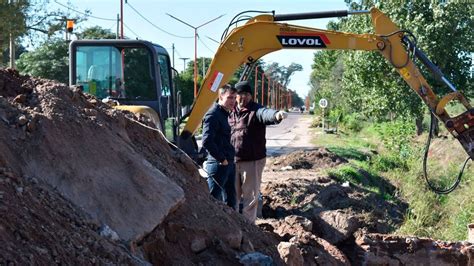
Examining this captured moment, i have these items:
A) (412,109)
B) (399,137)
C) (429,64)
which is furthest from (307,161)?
(429,64)

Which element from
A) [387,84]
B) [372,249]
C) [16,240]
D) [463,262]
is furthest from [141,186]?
[387,84]

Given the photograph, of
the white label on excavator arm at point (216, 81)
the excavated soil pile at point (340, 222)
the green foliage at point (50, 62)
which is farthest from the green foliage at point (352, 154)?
the green foliage at point (50, 62)

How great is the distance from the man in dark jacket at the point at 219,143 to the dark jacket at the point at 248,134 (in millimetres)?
578

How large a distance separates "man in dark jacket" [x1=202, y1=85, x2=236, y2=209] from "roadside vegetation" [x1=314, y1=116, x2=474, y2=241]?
4263 mm

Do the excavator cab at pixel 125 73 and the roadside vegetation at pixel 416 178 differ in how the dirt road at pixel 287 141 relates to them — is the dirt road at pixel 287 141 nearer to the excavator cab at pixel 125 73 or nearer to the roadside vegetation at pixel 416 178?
the roadside vegetation at pixel 416 178

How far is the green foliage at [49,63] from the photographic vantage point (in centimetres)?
3431

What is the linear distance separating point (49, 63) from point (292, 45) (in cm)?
2652

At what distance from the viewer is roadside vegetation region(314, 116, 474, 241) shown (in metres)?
12.1

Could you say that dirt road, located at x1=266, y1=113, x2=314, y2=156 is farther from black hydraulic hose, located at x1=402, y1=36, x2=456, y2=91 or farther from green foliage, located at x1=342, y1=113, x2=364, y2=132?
black hydraulic hose, located at x1=402, y1=36, x2=456, y2=91

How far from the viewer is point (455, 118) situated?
31.9ft

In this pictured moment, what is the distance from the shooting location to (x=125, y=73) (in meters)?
10.6

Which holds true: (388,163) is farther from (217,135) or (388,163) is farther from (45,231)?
(45,231)

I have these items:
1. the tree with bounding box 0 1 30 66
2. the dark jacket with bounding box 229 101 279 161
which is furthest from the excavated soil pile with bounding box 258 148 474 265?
the tree with bounding box 0 1 30 66

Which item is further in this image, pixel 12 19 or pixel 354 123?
pixel 354 123
